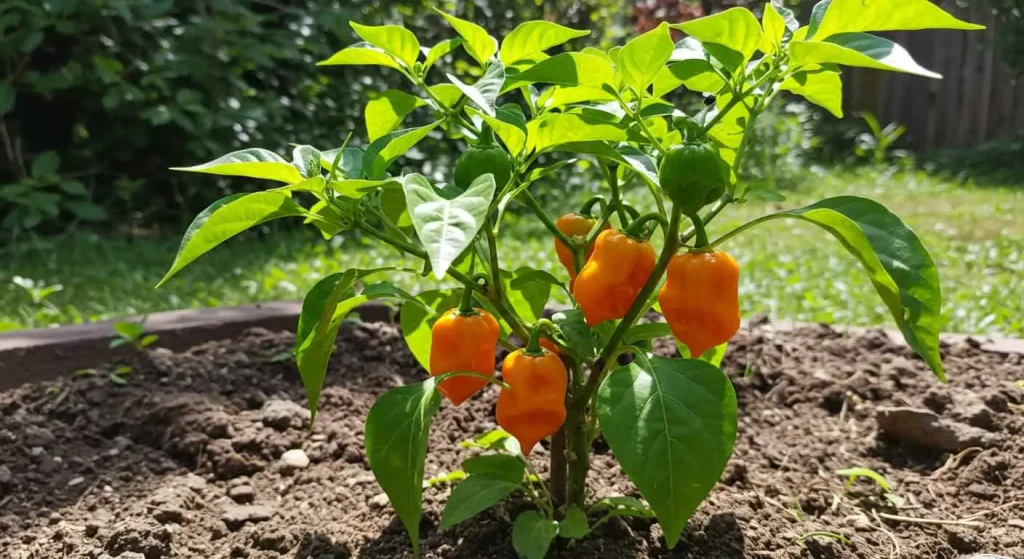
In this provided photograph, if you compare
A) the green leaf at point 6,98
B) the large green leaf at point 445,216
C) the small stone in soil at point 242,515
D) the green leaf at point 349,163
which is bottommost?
the small stone in soil at point 242,515

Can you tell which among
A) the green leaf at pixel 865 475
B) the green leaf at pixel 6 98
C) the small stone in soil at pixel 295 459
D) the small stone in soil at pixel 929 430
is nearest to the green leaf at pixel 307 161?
the small stone in soil at pixel 295 459

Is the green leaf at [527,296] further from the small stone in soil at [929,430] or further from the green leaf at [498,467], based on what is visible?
the small stone in soil at [929,430]

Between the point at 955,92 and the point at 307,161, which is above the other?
the point at 307,161

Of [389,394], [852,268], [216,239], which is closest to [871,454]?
[389,394]

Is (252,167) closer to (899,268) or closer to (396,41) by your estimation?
(396,41)

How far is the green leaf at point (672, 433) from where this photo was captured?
101cm

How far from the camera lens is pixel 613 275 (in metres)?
1.15

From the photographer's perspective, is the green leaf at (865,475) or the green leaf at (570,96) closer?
the green leaf at (570,96)

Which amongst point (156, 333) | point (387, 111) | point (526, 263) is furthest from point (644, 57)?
point (526, 263)

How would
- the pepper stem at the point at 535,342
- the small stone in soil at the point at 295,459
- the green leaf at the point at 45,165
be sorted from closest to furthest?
the pepper stem at the point at 535,342 < the small stone in soil at the point at 295,459 < the green leaf at the point at 45,165

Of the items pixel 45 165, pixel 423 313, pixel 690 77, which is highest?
pixel 690 77

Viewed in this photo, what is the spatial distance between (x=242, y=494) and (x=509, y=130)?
0.95m

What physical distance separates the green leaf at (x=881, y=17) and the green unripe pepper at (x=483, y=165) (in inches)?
15.3

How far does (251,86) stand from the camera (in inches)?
212
